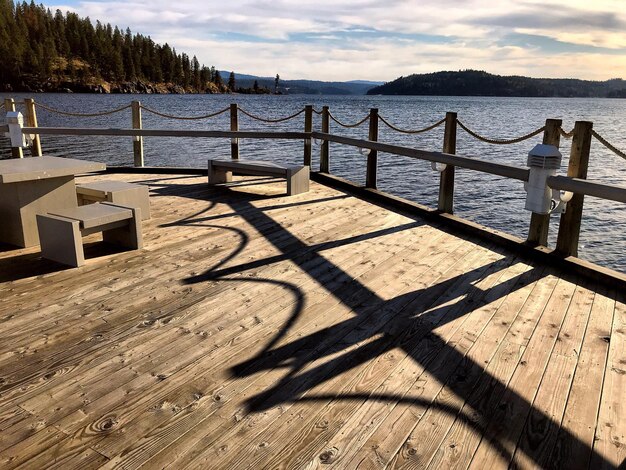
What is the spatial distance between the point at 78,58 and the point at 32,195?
407 ft

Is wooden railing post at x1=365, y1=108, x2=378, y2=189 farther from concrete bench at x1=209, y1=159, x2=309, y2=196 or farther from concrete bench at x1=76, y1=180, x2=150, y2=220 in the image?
concrete bench at x1=76, y1=180, x2=150, y2=220

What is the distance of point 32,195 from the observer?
4.51 meters

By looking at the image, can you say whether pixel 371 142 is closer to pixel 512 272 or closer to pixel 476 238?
pixel 476 238

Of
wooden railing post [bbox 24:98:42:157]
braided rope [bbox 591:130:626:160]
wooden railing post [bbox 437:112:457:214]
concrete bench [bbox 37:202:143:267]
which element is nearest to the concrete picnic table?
concrete bench [bbox 37:202:143:267]

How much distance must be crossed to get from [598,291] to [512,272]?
2.10ft

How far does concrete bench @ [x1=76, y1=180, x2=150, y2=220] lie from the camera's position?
5.12m

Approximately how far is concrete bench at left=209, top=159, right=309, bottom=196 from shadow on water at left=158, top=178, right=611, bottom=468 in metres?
2.43

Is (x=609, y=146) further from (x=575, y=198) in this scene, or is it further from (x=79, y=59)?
(x=79, y=59)

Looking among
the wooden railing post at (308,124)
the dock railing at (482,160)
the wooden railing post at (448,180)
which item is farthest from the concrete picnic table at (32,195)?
the wooden railing post at (308,124)

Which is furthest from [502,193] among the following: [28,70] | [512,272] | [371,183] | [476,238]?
[28,70]

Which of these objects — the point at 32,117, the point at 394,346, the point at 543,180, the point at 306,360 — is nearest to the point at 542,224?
the point at 543,180

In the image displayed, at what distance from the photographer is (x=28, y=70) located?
96.1m

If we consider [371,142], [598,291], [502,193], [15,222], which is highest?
[371,142]

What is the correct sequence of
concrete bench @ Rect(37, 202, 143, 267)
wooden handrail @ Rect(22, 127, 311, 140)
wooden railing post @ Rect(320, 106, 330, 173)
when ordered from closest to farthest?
concrete bench @ Rect(37, 202, 143, 267)
wooden railing post @ Rect(320, 106, 330, 173)
wooden handrail @ Rect(22, 127, 311, 140)
